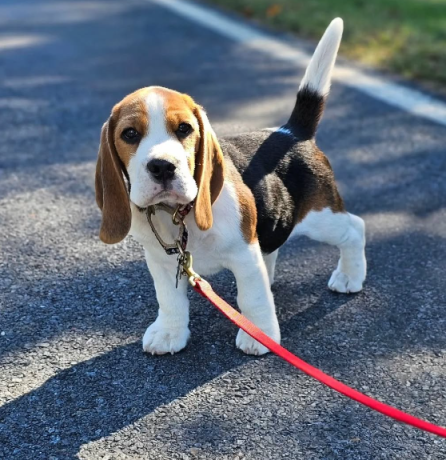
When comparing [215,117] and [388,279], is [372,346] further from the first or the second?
[215,117]

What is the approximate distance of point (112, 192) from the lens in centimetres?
302

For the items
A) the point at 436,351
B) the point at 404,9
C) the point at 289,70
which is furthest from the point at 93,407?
the point at 404,9

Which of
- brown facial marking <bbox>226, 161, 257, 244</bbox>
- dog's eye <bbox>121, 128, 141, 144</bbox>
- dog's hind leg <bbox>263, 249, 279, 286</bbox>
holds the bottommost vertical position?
dog's hind leg <bbox>263, 249, 279, 286</bbox>

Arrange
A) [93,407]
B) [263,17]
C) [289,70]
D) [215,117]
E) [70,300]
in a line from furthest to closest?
[263,17] → [289,70] → [215,117] → [70,300] → [93,407]

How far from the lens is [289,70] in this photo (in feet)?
25.6

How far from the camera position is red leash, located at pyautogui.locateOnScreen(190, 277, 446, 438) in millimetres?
2381

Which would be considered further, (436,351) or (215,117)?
(215,117)

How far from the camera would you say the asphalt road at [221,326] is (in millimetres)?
2891

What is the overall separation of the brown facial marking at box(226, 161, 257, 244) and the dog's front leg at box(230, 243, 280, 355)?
57 mm

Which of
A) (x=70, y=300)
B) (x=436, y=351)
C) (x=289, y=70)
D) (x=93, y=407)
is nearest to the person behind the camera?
(x=93, y=407)

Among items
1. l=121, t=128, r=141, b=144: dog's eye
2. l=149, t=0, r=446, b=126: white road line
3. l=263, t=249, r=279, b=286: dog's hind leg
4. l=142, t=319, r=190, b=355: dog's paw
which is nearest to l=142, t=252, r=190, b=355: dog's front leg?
l=142, t=319, r=190, b=355: dog's paw

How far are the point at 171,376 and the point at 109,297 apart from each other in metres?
0.79

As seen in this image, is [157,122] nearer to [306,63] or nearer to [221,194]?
[221,194]

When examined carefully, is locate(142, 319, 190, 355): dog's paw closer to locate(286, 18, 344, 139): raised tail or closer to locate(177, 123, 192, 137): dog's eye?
locate(177, 123, 192, 137): dog's eye
